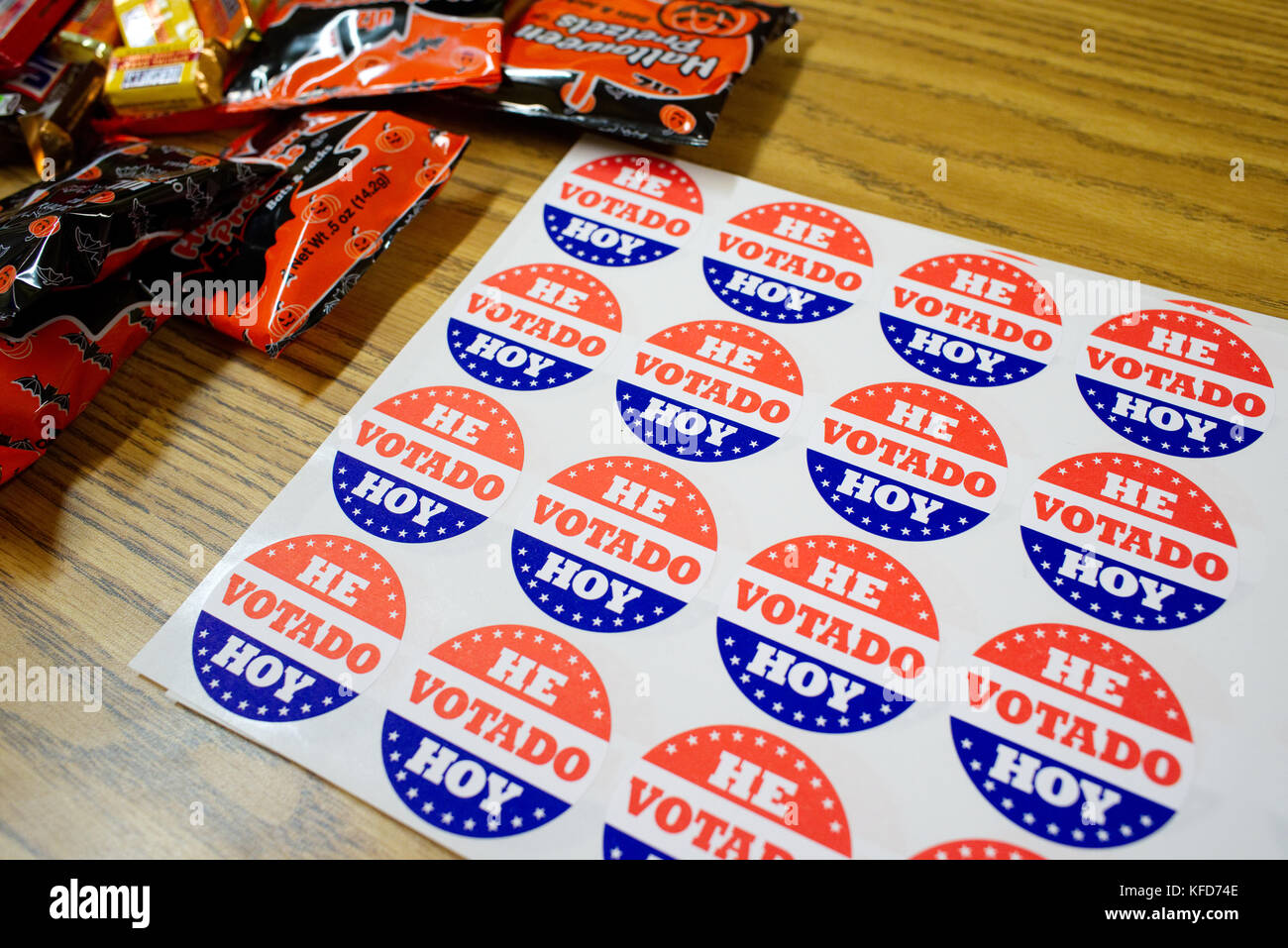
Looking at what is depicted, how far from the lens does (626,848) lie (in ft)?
1.73

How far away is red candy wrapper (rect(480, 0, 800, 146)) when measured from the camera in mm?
831

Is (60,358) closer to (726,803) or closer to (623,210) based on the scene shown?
(623,210)

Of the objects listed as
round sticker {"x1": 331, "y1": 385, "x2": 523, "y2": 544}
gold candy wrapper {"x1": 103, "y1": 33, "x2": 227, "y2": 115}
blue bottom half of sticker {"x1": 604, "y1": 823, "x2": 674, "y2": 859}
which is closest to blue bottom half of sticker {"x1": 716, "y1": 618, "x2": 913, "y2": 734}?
blue bottom half of sticker {"x1": 604, "y1": 823, "x2": 674, "y2": 859}

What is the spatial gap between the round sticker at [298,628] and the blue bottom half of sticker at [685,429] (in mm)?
229

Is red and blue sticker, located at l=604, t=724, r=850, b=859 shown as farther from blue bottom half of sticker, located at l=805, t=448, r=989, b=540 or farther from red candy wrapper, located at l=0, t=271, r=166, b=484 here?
red candy wrapper, located at l=0, t=271, r=166, b=484

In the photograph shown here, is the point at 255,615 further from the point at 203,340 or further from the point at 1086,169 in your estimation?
the point at 1086,169

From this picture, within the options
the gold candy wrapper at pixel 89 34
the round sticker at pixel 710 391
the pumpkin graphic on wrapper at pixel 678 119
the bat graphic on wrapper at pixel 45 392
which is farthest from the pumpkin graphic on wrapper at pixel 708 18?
the bat graphic on wrapper at pixel 45 392

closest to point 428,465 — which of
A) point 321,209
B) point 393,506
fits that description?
point 393,506

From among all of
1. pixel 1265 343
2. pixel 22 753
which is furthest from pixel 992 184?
pixel 22 753

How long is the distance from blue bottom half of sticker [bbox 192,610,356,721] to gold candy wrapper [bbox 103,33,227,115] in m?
0.57

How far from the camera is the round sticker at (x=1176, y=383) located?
677 mm

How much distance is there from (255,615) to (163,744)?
10 centimetres

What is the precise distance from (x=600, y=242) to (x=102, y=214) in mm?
413

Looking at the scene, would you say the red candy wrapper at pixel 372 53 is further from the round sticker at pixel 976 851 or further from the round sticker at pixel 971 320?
the round sticker at pixel 976 851
